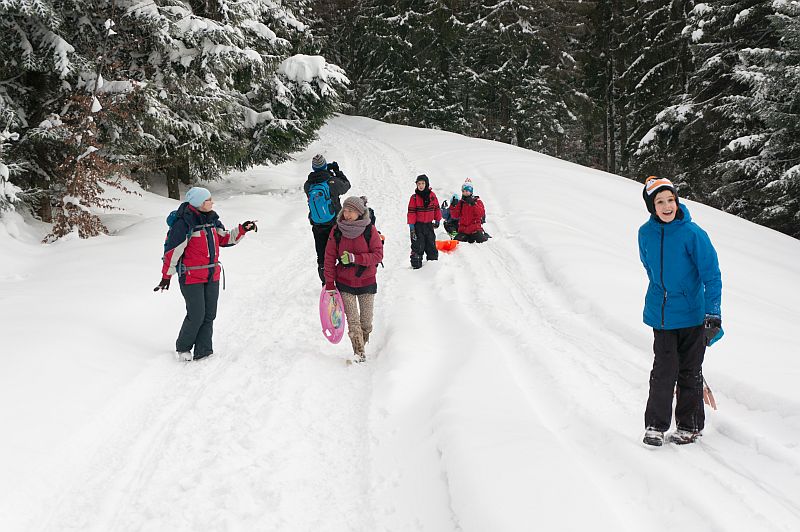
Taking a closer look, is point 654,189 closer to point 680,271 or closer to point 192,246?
point 680,271

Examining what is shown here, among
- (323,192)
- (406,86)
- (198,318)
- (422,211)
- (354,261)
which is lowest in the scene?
(198,318)

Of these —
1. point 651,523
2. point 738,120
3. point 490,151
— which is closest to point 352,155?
point 490,151

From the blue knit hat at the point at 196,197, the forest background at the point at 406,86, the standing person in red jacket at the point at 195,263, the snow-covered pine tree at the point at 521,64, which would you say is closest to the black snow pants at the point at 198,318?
the standing person in red jacket at the point at 195,263

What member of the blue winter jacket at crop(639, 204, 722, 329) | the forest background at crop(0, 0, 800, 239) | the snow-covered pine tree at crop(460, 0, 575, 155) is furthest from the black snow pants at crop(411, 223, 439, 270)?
the snow-covered pine tree at crop(460, 0, 575, 155)

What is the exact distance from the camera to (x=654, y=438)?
4215mm

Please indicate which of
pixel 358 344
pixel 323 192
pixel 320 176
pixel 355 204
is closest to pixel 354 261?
pixel 355 204

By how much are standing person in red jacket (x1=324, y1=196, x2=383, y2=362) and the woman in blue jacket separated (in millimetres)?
3045

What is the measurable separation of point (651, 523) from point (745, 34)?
69.1ft

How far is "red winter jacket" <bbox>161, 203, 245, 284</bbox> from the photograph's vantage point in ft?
20.5

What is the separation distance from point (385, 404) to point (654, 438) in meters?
2.28

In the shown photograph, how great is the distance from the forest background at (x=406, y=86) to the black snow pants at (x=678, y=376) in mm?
9466

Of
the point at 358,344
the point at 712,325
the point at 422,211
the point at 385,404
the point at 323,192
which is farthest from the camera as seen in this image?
the point at 422,211

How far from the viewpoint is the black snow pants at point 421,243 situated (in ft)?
33.1

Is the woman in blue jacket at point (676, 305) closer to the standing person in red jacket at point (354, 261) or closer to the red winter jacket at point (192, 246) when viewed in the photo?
the standing person in red jacket at point (354, 261)
